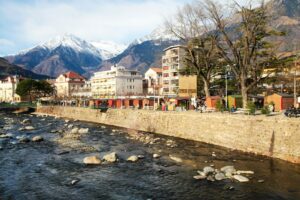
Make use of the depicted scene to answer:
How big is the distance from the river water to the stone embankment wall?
1.50 meters

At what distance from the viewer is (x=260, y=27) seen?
49.0 m

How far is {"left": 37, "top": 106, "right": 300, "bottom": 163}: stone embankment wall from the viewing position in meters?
32.9

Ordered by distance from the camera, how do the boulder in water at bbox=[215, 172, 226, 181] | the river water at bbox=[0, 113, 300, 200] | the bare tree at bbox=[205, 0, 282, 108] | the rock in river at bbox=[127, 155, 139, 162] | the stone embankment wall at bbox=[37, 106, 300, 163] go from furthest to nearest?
the bare tree at bbox=[205, 0, 282, 108] → the rock in river at bbox=[127, 155, 139, 162] → the stone embankment wall at bbox=[37, 106, 300, 163] → the boulder in water at bbox=[215, 172, 226, 181] → the river water at bbox=[0, 113, 300, 200]

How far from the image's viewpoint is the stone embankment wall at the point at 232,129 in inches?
1297

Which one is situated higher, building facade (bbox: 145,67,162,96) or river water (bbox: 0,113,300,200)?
building facade (bbox: 145,67,162,96)

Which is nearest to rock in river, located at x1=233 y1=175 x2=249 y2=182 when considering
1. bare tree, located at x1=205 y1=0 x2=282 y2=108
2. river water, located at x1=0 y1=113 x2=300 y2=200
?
river water, located at x1=0 y1=113 x2=300 y2=200

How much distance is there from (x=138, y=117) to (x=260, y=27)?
27326 mm

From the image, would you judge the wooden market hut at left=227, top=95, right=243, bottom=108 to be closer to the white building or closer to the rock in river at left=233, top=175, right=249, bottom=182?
the rock in river at left=233, top=175, right=249, bottom=182

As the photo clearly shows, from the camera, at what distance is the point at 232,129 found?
40.8 metres

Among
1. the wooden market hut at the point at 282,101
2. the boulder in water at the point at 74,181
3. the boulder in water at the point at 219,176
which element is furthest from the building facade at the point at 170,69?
the boulder in water at the point at 74,181

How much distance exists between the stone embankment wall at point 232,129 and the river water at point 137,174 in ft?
4.93

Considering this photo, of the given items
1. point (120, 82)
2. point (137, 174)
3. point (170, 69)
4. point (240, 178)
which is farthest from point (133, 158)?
point (120, 82)

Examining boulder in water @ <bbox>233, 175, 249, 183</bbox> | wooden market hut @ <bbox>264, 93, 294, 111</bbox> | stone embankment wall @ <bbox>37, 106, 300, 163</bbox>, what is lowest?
boulder in water @ <bbox>233, 175, 249, 183</bbox>

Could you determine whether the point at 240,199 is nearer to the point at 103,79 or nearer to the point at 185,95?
the point at 185,95
